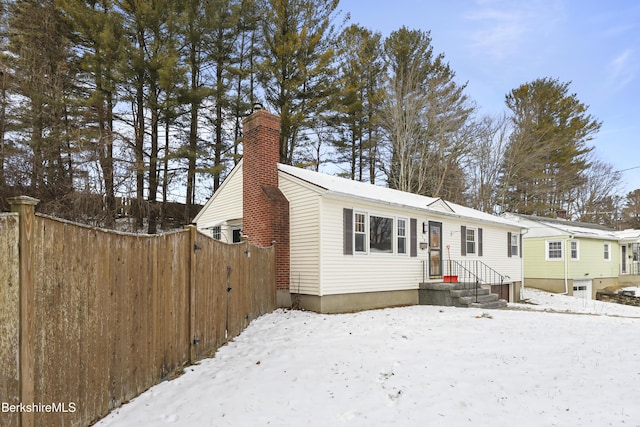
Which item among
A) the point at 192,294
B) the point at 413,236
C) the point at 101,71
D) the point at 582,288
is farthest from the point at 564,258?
the point at 101,71

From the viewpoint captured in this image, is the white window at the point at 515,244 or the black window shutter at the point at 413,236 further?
the white window at the point at 515,244

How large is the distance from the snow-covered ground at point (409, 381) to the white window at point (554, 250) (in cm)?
1652

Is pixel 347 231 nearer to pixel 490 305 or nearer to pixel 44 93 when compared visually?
pixel 490 305

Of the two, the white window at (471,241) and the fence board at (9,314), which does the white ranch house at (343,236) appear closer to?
the white window at (471,241)

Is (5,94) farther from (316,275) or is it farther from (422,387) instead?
(422,387)

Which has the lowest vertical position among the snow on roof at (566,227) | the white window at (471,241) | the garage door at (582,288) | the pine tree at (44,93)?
the garage door at (582,288)

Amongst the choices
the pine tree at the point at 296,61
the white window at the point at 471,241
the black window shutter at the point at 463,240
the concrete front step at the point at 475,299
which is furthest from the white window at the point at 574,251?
the pine tree at the point at 296,61

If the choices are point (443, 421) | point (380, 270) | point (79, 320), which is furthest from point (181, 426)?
point (380, 270)

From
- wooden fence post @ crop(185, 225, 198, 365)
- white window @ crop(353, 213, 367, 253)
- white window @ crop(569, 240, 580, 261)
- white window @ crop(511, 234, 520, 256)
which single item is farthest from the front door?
white window @ crop(569, 240, 580, 261)

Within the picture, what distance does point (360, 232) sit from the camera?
11.3 metres

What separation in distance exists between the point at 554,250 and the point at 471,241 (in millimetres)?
10368

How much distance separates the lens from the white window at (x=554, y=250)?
22.4 meters

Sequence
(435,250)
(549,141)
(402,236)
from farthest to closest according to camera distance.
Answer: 1. (549,141)
2. (435,250)
3. (402,236)

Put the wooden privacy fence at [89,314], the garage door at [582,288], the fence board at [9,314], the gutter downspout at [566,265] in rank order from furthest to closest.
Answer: the garage door at [582,288] < the gutter downspout at [566,265] < the wooden privacy fence at [89,314] < the fence board at [9,314]
